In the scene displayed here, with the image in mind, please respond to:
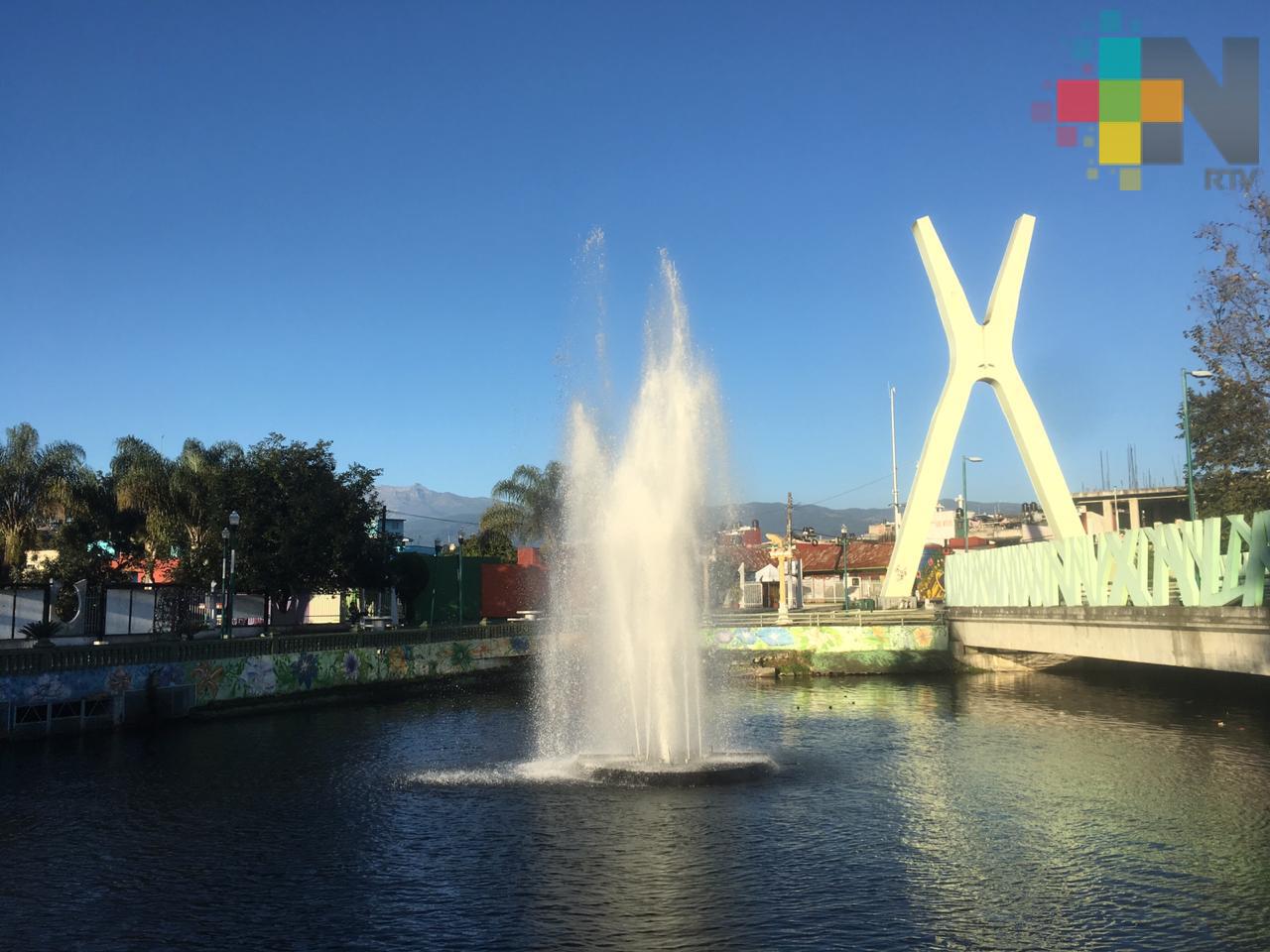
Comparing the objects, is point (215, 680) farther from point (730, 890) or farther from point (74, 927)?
point (730, 890)

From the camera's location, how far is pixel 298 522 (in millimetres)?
40625

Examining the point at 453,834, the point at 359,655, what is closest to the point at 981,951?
the point at 453,834

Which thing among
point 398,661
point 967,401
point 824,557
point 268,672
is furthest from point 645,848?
point 824,557

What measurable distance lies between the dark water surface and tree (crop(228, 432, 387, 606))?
1692 centimetres

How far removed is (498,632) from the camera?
1726 inches

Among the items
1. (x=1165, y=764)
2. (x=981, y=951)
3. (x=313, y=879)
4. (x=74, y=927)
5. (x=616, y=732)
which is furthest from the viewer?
(x=616, y=732)

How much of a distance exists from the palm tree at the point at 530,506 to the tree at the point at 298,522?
23.2 m

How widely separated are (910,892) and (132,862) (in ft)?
32.0

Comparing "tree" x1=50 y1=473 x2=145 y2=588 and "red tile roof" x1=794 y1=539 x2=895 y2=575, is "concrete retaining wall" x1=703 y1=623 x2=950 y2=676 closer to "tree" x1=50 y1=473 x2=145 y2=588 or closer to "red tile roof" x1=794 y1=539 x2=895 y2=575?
"tree" x1=50 y1=473 x2=145 y2=588

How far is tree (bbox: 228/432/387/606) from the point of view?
40.5 m

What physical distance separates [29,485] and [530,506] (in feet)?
95.5

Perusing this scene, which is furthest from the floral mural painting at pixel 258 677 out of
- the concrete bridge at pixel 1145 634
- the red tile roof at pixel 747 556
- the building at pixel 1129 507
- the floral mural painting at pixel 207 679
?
the building at pixel 1129 507

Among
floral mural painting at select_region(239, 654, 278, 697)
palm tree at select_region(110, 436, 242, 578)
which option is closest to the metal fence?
floral mural painting at select_region(239, 654, 278, 697)

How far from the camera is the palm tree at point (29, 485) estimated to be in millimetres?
46062
